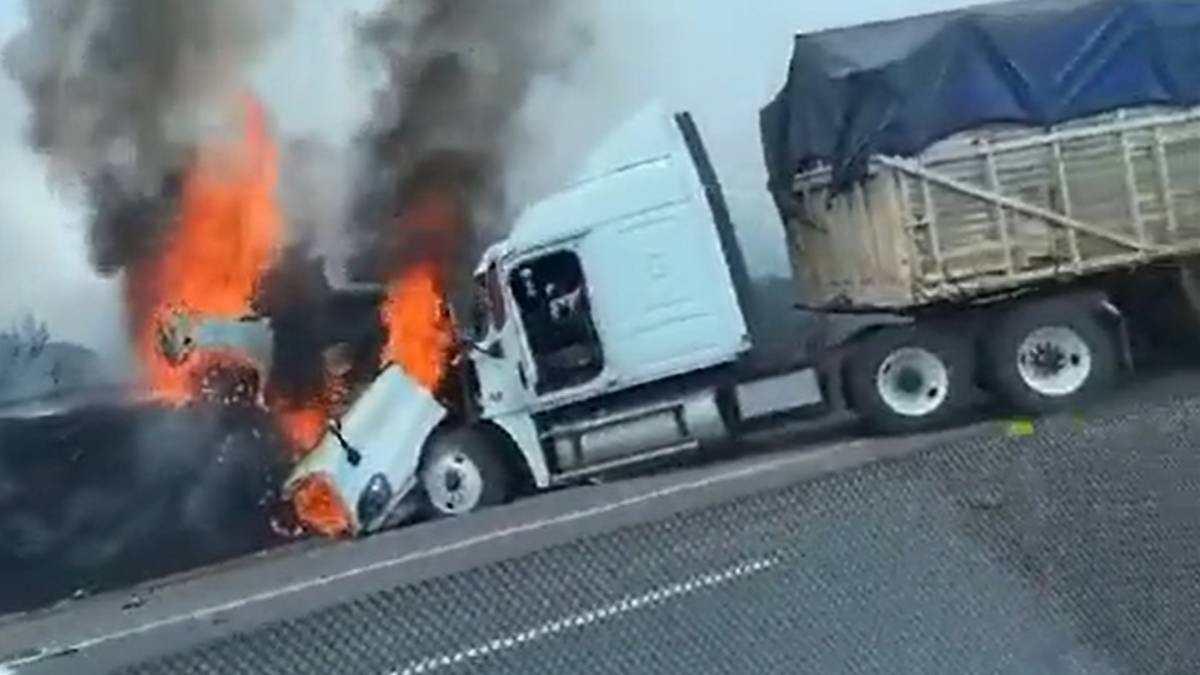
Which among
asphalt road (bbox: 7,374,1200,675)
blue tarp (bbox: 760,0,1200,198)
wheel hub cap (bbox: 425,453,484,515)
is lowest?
wheel hub cap (bbox: 425,453,484,515)

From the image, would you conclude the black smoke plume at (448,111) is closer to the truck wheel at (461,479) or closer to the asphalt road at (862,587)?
the truck wheel at (461,479)

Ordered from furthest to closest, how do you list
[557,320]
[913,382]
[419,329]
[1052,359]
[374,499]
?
1. [419,329]
2. [374,499]
3. [557,320]
4. [913,382]
5. [1052,359]

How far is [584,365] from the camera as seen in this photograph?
16.2m

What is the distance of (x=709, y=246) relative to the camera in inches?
616

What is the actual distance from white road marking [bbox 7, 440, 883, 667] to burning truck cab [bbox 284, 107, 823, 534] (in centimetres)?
141

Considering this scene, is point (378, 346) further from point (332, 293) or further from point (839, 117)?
point (839, 117)

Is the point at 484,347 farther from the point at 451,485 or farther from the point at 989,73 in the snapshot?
the point at 989,73

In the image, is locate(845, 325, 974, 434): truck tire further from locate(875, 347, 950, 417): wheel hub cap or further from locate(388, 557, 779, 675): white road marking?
locate(388, 557, 779, 675): white road marking

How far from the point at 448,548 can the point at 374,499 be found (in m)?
3.55

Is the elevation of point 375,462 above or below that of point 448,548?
above

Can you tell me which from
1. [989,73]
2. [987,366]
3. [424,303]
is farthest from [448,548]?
[424,303]

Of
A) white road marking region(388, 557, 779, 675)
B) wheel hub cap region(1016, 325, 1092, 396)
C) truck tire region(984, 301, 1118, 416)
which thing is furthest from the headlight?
white road marking region(388, 557, 779, 675)

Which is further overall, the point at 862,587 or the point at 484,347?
the point at 484,347

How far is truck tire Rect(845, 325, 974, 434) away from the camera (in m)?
14.8
